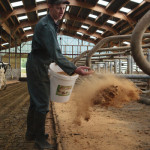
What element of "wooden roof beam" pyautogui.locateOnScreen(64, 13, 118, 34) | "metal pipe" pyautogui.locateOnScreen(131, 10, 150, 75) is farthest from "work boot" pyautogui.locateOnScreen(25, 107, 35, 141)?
"wooden roof beam" pyautogui.locateOnScreen(64, 13, 118, 34)

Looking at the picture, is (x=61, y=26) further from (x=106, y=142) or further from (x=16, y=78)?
(x=106, y=142)

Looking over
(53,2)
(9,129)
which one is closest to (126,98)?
(53,2)

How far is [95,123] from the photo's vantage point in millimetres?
2469

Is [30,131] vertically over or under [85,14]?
under

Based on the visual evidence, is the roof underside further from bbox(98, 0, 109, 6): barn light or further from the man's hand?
the man's hand

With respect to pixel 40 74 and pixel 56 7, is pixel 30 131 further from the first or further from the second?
pixel 56 7

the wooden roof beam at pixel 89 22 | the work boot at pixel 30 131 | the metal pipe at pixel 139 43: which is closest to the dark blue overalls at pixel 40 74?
the work boot at pixel 30 131

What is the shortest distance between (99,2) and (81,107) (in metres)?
10.1

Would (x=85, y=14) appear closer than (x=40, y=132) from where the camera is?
No

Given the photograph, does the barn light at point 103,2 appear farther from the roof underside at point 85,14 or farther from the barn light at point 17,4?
the barn light at point 17,4

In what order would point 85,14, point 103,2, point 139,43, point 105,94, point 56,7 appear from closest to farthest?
point 139,43
point 56,7
point 105,94
point 103,2
point 85,14

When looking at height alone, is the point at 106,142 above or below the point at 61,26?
below

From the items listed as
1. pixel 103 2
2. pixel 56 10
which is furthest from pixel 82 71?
pixel 103 2

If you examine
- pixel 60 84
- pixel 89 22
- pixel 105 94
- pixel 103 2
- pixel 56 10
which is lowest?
pixel 105 94
